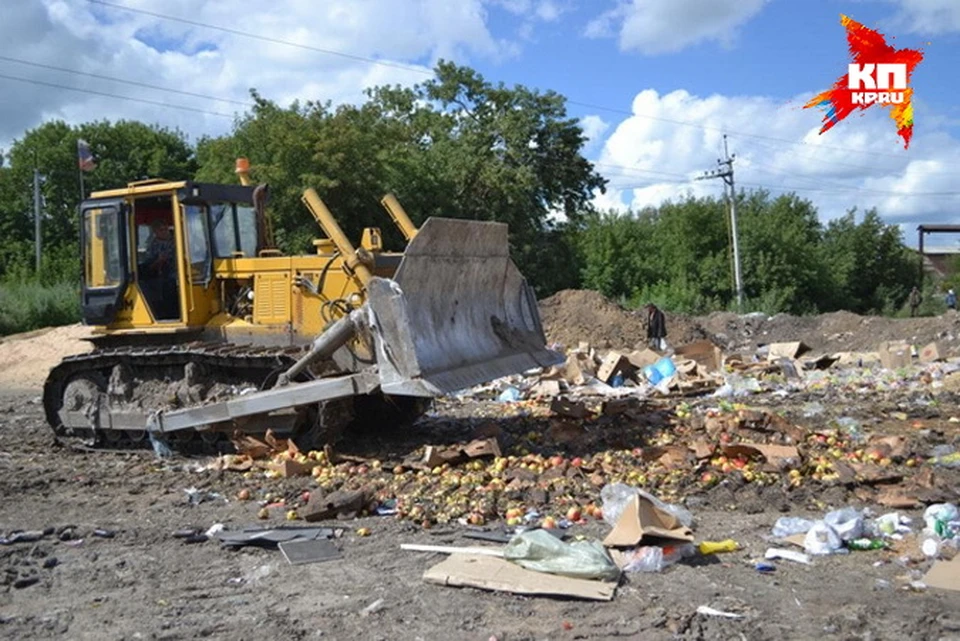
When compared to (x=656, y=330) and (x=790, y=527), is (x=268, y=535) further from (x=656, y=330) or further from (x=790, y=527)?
(x=656, y=330)

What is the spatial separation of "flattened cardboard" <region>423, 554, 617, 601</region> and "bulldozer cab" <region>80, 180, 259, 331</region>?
588 cm

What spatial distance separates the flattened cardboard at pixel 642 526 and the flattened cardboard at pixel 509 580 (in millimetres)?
553

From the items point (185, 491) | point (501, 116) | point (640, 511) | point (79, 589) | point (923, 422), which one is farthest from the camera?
point (501, 116)

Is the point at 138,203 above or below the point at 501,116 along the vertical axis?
below

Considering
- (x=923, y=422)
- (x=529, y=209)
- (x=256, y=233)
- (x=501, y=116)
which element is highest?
(x=501, y=116)

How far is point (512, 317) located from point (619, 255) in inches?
1363

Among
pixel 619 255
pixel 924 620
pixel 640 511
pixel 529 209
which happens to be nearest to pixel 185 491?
pixel 640 511

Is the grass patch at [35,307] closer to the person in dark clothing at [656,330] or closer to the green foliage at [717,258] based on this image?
the person in dark clothing at [656,330]

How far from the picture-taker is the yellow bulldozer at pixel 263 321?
8.53 meters

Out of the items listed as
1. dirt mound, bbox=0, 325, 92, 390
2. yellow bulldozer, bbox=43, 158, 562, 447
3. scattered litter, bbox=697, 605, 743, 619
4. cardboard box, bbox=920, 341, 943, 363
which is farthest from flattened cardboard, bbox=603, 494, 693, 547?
dirt mound, bbox=0, 325, 92, 390

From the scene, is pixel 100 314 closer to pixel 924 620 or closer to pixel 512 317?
pixel 512 317

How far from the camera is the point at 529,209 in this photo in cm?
3812

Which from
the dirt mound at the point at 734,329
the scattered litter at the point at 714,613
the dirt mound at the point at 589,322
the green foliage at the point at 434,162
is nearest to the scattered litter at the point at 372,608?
the scattered litter at the point at 714,613

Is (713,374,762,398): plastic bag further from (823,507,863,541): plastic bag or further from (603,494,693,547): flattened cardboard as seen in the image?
(603,494,693,547): flattened cardboard
